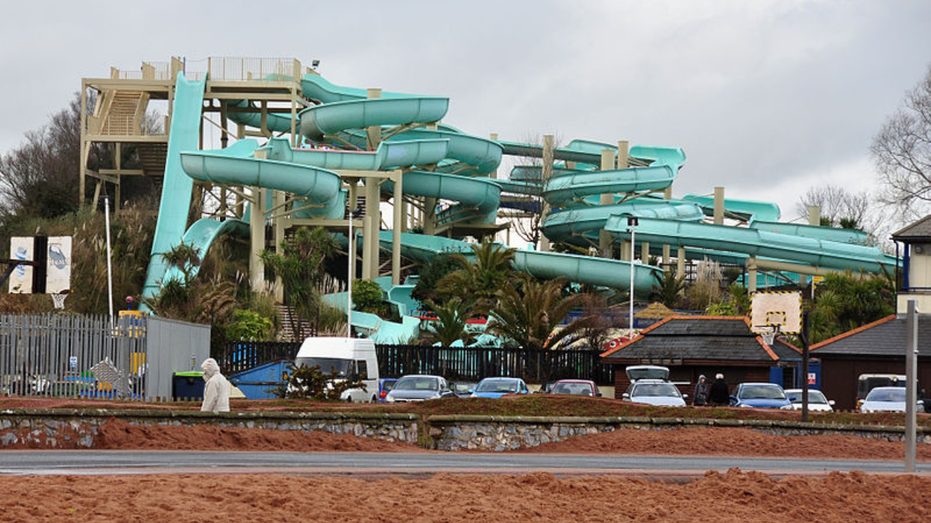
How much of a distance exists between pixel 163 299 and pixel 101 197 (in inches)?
1051

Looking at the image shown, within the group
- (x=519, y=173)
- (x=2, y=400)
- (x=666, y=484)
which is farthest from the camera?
(x=519, y=173)

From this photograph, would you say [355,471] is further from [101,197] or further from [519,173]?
[519,173]

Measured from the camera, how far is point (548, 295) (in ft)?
178

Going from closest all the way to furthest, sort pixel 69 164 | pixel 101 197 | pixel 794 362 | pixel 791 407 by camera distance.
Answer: pixel 791 407 < pixel 794 362 < pixel 101 197 < pixel 69 164

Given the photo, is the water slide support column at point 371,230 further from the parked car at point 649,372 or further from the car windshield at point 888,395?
the car windshield at point 888,395

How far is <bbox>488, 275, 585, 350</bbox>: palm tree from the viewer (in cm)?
5394

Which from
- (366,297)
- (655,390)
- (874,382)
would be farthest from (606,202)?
→ (655,390)

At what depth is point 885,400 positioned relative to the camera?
118 ft

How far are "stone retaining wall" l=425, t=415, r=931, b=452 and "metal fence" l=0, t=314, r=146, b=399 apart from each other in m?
8.00

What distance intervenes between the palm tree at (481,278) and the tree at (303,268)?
218 inches

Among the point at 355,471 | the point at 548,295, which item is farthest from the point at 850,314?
the point at 355,471

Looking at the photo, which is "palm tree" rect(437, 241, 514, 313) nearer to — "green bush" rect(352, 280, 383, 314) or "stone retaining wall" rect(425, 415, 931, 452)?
"green bush" rect(352, 280, 383, 314)

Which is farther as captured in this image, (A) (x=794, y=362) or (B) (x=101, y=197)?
(B) (x=101, y=197)

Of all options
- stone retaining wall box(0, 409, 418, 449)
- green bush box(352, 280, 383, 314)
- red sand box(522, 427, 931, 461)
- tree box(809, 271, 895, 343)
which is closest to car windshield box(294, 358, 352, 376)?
stone retaining wall box(0, 409, 418, 449)
